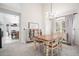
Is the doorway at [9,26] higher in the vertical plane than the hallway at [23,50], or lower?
higher

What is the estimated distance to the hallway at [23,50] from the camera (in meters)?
1.82

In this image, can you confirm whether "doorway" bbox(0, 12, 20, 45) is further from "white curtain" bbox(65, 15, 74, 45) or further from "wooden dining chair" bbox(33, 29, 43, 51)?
"white curtain" bbox(65, 15, 74, 45)

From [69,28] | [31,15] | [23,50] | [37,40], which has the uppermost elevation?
[31,15]

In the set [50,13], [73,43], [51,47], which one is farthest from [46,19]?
[73,43]

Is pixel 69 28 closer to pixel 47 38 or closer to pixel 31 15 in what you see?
pixel 47 38

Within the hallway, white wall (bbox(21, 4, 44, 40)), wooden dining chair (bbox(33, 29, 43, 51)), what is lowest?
the hallway

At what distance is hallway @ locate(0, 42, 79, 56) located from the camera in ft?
5.96

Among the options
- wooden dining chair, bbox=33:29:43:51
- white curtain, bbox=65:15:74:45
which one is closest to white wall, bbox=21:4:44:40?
wooden dining chair, bbox=33:29:43:51

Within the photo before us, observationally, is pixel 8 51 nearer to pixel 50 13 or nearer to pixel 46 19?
pixel 46 19

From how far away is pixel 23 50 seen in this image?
186 centimetres

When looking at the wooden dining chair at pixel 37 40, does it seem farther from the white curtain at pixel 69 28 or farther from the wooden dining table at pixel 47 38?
the white curtain at pixel 69 28

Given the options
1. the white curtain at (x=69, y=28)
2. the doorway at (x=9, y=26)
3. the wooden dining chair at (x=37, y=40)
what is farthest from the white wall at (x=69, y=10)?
the doorway at (x=9, y=26)

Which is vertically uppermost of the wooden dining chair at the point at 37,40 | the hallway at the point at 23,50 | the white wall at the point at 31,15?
the white wall at the point at 31,15

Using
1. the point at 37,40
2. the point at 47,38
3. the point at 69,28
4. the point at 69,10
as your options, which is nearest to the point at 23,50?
the point at 37,40
